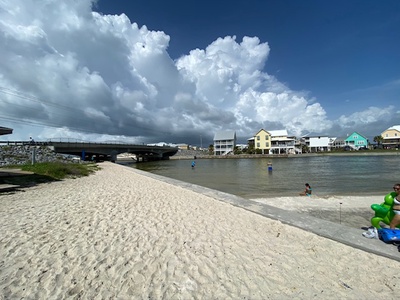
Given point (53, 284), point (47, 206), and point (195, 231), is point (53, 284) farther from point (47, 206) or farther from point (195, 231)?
point (47, 206)

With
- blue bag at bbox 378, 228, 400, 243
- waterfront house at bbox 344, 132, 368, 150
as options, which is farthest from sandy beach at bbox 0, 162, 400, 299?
waterfront house at bbox 344, 132, 368, 150

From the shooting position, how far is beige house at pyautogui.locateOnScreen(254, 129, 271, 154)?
83.9 m

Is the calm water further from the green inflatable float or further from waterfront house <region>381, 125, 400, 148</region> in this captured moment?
waterfront house <region>381, 125, 400, 148</region>

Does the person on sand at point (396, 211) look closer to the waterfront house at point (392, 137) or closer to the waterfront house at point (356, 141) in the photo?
the waterfront house at point (356, 141)

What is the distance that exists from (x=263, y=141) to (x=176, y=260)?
86.7m

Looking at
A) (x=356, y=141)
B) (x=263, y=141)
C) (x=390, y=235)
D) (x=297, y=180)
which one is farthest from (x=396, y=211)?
(x=356, y=141)

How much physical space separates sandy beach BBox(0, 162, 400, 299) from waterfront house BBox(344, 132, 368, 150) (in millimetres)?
111407

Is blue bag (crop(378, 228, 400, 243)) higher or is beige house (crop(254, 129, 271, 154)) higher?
beige house (crop(254, 129, 271, 154))

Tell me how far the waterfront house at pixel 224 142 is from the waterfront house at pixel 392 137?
6893 cm

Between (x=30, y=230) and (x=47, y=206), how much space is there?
2.59 m

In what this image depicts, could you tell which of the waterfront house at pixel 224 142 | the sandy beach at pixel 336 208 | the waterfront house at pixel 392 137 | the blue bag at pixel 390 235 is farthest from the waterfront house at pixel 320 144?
the blue bag at pixel 390 235

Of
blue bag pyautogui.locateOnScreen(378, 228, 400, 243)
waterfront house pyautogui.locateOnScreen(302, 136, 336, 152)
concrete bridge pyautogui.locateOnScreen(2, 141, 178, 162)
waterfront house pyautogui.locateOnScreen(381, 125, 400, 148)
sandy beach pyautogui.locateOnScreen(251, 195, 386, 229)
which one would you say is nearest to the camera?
blue bag pyautogui.locateOnScreen(378, 228, 400, 243)

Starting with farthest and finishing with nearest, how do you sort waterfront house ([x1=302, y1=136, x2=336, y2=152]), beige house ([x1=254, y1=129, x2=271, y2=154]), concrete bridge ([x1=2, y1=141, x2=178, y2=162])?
1. waterfront house ([x1=302, y1=136, x2=336, y2=152])
2. beige house ([x1=254, y1=129, x2=271, y2=154])
3. concrete bridge ([x1=2, y1=141, x2=178, y2=162])

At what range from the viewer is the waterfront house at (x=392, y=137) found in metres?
82.9
